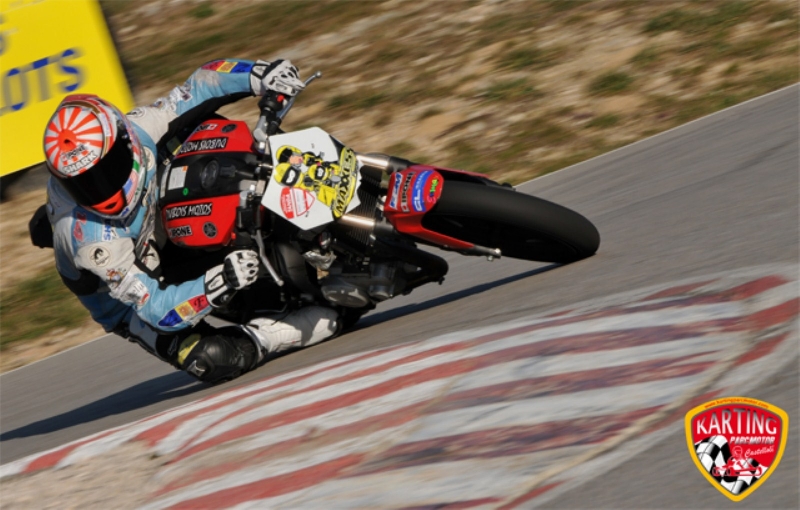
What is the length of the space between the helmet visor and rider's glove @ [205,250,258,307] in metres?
0.56

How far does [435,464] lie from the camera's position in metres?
3.41

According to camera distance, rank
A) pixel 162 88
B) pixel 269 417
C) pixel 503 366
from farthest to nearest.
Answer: pixel 162 88, pixel 269 417, pixel 503 366

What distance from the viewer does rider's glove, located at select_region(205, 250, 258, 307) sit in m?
4.90

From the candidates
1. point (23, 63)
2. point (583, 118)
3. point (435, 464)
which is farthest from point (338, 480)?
point (23, 63)

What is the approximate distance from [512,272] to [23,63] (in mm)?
6545

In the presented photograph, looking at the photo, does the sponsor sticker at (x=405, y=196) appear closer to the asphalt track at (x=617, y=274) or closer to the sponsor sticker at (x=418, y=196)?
the sponsor sticker at (x=418, y=196)

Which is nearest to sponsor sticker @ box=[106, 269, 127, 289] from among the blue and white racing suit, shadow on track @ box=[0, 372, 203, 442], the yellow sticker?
the blue and white racing suit

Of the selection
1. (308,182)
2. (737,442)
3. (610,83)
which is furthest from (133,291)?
(610,83)

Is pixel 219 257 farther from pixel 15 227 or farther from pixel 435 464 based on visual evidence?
pixel 15 227

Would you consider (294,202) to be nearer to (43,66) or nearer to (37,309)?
(37,309)

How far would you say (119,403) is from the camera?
617cm

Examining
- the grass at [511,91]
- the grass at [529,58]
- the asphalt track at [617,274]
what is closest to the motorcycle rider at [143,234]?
the asphalt track at [617,274]

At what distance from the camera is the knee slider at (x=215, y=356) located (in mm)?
5516

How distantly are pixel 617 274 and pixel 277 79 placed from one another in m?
1.97
